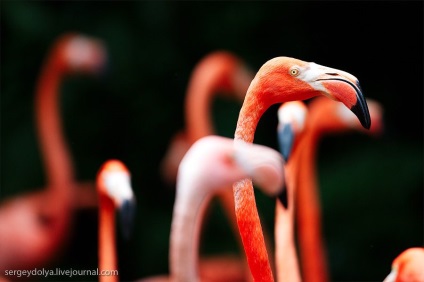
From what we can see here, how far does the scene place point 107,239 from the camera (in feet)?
8.74

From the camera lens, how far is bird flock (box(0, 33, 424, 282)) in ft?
5.56

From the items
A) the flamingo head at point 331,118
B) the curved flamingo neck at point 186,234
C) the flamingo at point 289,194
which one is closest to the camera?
the curved flamingo neck at point 186,234

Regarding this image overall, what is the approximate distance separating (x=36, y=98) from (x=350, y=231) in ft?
5.27

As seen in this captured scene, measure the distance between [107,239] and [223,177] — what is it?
1044mm

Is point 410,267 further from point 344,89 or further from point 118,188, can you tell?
point 118,188

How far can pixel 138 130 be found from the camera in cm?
455

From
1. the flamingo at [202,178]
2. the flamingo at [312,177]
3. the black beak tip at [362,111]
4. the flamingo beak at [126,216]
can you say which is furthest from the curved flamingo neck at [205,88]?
the flamingo at [202,178]

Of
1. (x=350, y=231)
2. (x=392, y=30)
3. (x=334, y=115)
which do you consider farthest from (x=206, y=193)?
(x=392, y=30)

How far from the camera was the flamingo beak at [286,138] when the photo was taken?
8.84 feet

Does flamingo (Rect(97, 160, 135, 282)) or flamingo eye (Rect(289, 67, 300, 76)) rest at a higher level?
flamingo eye (Rect(289, 67, 300, 76))

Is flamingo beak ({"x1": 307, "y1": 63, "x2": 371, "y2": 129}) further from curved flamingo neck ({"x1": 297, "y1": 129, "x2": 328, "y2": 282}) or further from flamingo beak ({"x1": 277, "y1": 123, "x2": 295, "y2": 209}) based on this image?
curved flamingo neck ({"x1": 297, "y1": 129, "x2": 328, "y2": 282})

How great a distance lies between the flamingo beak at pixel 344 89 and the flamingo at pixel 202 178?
308mm

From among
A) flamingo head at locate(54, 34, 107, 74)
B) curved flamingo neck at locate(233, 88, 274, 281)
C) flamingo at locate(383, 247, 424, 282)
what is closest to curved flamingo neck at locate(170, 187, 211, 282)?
curved flamingo neck at locate(233, 88, 274, 281)

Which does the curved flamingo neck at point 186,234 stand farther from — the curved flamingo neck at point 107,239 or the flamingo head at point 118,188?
the flamingo head at point 118,188
